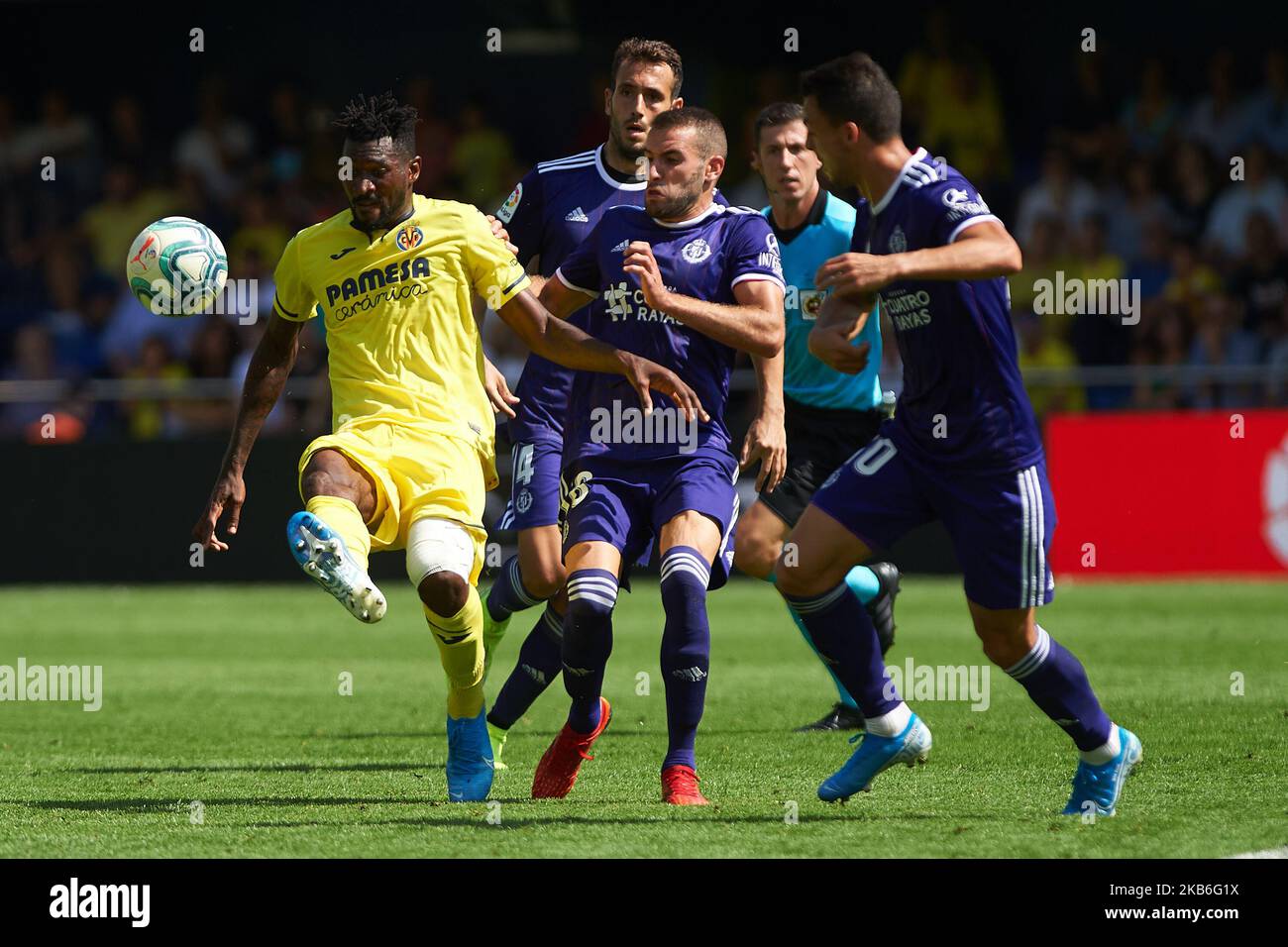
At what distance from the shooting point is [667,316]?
6324 mm

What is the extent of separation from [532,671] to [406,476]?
1227 mm

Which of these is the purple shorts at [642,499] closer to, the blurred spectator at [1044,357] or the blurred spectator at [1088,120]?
the blurred spectator at [1044,357]

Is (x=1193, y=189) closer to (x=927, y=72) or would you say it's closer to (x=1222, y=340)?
(x=1222, y=340)

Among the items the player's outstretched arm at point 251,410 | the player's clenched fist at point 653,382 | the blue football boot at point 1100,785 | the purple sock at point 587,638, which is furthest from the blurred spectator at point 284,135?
the blue football boot at point 1100,785

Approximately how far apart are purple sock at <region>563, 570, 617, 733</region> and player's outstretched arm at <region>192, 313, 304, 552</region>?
1168mm

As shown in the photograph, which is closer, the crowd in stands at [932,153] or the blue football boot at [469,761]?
the blue football boot at [469,761]

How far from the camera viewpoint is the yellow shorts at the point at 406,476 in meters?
6.04

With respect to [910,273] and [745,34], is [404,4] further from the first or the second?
[910,273]

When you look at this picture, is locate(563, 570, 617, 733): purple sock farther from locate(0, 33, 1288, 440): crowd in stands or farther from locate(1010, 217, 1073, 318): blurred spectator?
locate(1010, 217, 1073, 318): blurred spectator

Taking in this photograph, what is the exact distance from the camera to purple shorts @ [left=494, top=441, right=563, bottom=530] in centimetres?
731

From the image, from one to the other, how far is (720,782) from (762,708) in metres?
2.36

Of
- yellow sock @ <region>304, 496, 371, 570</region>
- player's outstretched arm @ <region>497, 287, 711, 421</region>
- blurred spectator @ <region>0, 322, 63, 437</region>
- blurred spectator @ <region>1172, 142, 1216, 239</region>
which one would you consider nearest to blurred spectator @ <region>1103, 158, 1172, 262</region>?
blurred spectator @ <region>1172, 142, 1216, 239</region>

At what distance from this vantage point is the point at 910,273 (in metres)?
5.14
